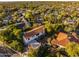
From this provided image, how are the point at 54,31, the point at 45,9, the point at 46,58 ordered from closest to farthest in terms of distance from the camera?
the point at 46,58
the point at 54,31
the point at 45,9

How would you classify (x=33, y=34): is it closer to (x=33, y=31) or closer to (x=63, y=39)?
(x=33, y=31)

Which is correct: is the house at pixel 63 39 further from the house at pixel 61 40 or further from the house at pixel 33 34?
the house at pixel 33 34

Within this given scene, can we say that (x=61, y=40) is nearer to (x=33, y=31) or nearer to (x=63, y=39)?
(x=63, y=39)

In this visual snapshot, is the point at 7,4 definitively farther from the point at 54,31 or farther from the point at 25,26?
the point at 54,31

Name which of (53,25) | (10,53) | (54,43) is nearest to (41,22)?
(53,25)

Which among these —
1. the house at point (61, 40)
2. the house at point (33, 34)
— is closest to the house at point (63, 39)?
the house at point (61, 40)

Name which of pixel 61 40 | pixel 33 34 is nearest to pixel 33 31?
pixel 33 34

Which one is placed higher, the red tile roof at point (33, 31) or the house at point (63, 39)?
the red tile roof at point (33, 31)

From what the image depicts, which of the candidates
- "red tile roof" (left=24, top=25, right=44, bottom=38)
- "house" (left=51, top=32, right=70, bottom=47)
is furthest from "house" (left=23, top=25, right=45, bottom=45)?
"house" (left=51, top=32, right=70, bottom=47)
